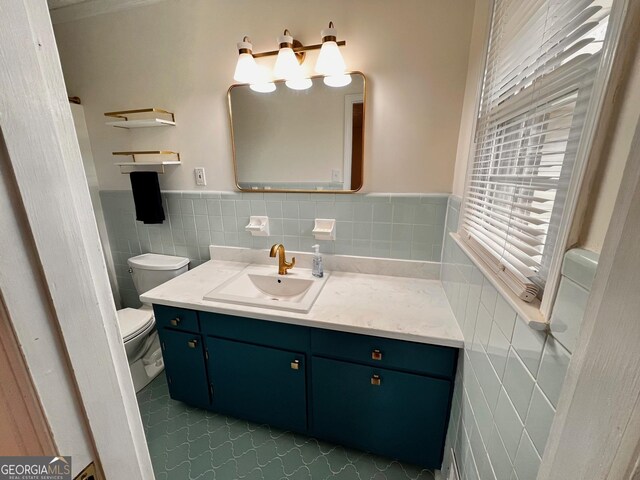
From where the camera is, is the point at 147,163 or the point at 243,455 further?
the point at 147,163

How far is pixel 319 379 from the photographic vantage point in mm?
1218

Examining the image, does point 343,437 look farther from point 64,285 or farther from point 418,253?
point 64,285

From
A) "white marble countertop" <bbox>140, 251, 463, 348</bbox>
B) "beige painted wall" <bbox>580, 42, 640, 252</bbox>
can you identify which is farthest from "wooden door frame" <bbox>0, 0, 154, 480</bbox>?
"white marble countertop" <bbox>140, 251, 463, 348</bbox>

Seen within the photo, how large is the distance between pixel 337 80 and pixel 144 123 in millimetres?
1206

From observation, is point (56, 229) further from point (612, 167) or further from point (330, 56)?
point (330, 56)

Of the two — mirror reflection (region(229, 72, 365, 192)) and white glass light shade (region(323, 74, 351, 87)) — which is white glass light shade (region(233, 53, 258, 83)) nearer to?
mirror reflection (region(229, 72, 365, 192))

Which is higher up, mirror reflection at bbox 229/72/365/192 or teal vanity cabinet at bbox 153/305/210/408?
mirror reflection at bbox 229/72/365/192

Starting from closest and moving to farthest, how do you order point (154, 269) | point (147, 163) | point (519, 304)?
point (519, 304) → point (147, 163) → point (154, 269)

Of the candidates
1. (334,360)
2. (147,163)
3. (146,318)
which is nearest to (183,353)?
(146,318)

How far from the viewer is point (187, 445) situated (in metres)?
1.38

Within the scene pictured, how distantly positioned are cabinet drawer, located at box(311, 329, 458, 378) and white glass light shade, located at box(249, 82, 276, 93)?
128 centimetres

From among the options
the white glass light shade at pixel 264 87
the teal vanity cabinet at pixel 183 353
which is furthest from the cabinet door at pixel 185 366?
the white glass light shade at pixel 264 87

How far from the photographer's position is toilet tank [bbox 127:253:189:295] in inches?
70.6

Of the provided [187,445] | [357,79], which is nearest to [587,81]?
[357,79]
